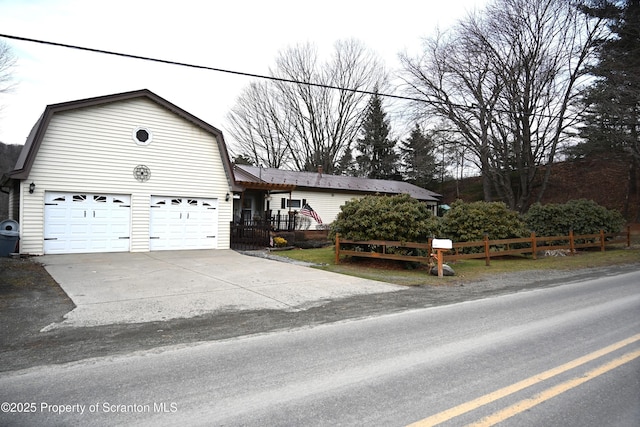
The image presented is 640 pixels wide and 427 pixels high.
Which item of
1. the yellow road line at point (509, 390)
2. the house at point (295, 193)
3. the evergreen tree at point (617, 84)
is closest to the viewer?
the yellow road line at point (509, 390)

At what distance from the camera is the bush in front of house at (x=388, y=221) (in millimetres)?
12164

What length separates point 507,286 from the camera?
378 inches

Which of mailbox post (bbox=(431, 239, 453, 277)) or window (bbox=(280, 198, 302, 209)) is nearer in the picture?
mailbox post (bbox=(431, 239, 453, 277))

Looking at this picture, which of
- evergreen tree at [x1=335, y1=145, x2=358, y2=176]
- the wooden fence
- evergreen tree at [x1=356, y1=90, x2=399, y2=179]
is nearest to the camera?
the wooden fence

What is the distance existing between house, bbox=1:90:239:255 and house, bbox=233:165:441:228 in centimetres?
384

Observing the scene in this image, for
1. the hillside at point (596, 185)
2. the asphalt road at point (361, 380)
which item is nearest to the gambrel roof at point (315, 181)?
the hillside at point (596, 185)

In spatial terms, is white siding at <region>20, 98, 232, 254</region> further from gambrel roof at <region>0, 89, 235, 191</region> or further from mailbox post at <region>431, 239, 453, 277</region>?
mailbox post at <region>431, 239, 453, 277</region>

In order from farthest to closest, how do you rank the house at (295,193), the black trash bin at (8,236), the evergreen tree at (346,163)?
the evergreen tree at (346,163), the house at (295,193), the black trash bin at (8,236)

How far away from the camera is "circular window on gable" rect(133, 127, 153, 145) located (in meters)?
15.1

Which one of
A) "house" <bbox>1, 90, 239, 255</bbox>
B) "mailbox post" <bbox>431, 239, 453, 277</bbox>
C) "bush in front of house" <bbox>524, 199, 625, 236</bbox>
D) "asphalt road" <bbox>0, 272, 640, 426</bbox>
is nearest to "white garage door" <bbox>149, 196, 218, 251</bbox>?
"house" <bbox>1, 90, 239, 255</bbox>

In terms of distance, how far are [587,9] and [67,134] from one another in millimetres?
28191

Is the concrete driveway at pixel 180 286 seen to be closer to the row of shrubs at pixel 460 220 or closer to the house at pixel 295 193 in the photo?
the row of shrubs at pixel 460 220

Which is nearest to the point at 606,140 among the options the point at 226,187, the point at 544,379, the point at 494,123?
the point at 494,123

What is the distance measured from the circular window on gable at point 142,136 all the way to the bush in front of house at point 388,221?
27.4ft
